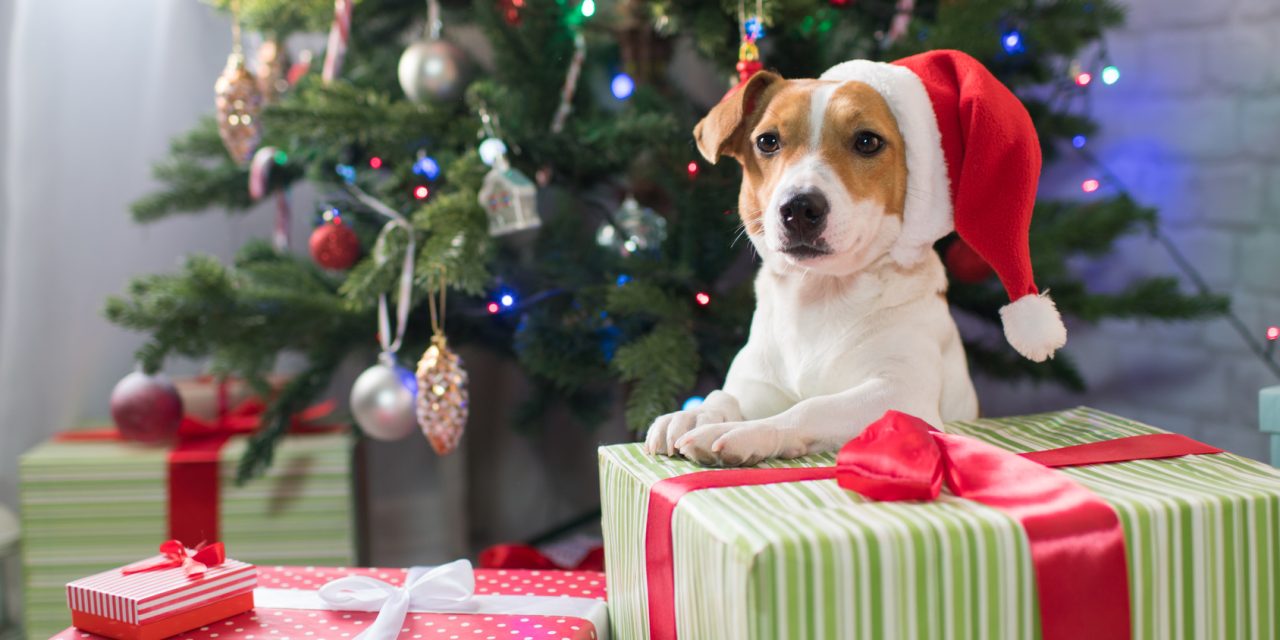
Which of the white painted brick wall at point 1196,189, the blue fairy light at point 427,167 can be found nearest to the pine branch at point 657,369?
the blue fairy light at point 427,167

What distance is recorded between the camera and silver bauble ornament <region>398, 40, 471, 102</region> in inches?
54.2

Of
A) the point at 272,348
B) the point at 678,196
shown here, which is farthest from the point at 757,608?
the point at 272,348

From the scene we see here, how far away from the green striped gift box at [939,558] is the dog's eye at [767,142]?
29 centimetres

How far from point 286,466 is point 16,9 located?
2.82ft

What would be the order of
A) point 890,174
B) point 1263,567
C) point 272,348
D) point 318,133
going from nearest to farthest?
1. point 1263,567
2. point 890,174
3. point 318,133
4. point 272,348

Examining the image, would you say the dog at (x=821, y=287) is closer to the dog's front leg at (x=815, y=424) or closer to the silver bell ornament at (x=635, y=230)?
the dog's front leg at (x=815, y=424)

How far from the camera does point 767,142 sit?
2.98ft

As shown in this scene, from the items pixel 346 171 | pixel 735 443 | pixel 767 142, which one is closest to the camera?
pixel 735 443

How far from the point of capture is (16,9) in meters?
1.65

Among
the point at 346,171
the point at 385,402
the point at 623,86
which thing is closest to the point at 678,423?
the point at 385,402

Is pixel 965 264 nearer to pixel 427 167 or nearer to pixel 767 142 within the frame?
pixel 767 142

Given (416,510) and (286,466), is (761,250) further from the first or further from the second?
(416,510)

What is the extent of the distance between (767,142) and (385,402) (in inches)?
25.5

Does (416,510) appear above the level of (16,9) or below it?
below
